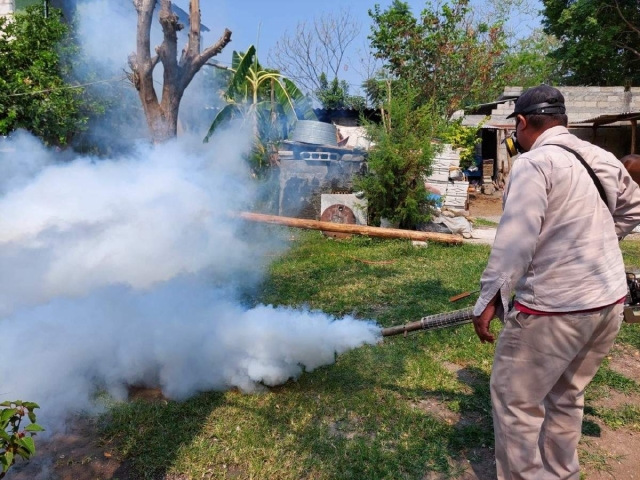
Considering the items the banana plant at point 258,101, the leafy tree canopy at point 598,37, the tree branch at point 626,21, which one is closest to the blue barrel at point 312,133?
the banana plant at point 258,101

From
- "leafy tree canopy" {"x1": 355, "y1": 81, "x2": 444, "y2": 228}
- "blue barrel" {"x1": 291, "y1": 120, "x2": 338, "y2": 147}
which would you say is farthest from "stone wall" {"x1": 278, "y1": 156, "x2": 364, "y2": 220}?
"leafy tree canopy" {"x1": 355, "y1": 81, "x2": 444, "y2": 228}

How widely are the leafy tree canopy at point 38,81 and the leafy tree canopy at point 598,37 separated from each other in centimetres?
1681

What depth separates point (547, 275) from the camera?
2.25m

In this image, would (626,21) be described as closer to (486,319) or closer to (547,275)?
(547,275)

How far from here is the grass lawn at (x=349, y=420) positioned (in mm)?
2955

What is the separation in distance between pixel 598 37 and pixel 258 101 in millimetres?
13758

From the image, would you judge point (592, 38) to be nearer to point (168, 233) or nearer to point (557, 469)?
point (168, 233)

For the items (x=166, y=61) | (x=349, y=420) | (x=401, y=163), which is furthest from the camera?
(x=401, y=163)

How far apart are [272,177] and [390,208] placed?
311 cm

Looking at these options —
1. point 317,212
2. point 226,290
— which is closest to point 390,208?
point 317,212

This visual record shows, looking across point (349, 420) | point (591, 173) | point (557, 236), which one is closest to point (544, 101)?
point (591, 173)

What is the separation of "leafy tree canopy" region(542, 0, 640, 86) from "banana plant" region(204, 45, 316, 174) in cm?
1192

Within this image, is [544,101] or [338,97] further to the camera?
[338,97]

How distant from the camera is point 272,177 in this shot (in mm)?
11195
